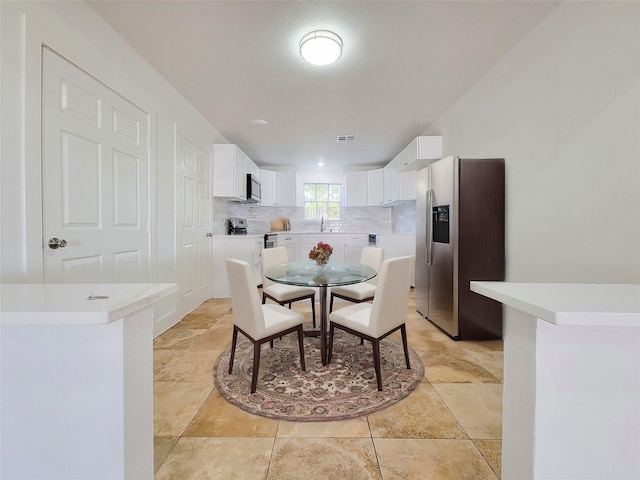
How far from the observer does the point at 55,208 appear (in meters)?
1.51

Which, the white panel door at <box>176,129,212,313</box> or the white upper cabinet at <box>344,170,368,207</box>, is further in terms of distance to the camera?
the white upper cabinet at <box>344,170,368,207</box>

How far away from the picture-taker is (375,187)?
5375 millimetres

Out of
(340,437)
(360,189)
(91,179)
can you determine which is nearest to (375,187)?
(360,189)

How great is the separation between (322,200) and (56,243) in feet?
15.7

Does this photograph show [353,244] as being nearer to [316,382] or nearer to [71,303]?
[316,382]

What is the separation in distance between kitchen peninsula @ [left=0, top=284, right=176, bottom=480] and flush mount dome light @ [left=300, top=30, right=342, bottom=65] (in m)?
1.97

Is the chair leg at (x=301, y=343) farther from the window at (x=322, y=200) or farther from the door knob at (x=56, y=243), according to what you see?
the window at (x=322, y=200)

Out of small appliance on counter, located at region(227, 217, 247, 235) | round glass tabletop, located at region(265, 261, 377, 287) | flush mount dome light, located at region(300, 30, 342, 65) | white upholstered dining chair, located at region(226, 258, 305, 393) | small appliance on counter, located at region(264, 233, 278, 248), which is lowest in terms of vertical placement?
white upholstered dining chair, located at region(226, 258, 305, 393)

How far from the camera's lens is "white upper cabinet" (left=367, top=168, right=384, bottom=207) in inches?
208

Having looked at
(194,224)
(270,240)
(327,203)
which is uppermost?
(327,203)

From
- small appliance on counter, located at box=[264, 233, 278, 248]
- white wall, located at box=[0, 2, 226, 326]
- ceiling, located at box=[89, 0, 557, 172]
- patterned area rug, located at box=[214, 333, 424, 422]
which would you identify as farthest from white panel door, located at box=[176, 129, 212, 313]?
patterned area rug, located at box=[214, 333, 424, 422]

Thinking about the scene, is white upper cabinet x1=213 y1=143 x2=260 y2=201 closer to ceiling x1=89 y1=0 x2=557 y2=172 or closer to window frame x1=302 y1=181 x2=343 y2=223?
ceiling x1=89 y1=0 x2=557 y2=172

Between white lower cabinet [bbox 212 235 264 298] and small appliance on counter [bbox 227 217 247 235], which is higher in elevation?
small appliance on counter [bbox 227 217 247 235]

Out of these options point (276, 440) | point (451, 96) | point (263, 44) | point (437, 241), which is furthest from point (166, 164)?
point (451, 96)
